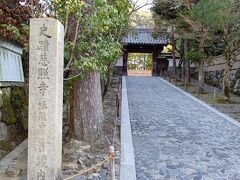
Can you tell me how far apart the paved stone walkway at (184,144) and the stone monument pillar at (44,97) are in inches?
70.0

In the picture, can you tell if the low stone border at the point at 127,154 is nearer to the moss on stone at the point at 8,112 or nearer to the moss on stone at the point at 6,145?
the moss on stone at the point at 6,145

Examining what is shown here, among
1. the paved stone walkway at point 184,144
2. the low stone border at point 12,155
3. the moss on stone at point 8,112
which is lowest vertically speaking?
the low stone border at point 12,155

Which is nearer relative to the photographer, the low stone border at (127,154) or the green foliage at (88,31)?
the low stone border at (127,154)

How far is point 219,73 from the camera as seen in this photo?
83.5 ft

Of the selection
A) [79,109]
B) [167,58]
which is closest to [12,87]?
[79,109]

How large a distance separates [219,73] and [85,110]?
64.7 ft

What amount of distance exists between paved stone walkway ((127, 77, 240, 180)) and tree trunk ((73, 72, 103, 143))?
113 centimetres

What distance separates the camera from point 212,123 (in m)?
10.9

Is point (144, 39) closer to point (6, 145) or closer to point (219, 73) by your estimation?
point (219, 73)

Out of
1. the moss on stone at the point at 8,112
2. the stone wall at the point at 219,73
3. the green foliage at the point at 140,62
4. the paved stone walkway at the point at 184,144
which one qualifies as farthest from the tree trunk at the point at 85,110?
the green foliage at the point at 140,62

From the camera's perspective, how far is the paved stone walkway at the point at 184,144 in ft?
20.9

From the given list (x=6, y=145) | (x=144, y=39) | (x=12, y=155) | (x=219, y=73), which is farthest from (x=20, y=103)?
(x=144, y=39)

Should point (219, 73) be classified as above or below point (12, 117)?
above

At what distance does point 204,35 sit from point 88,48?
1176cm
